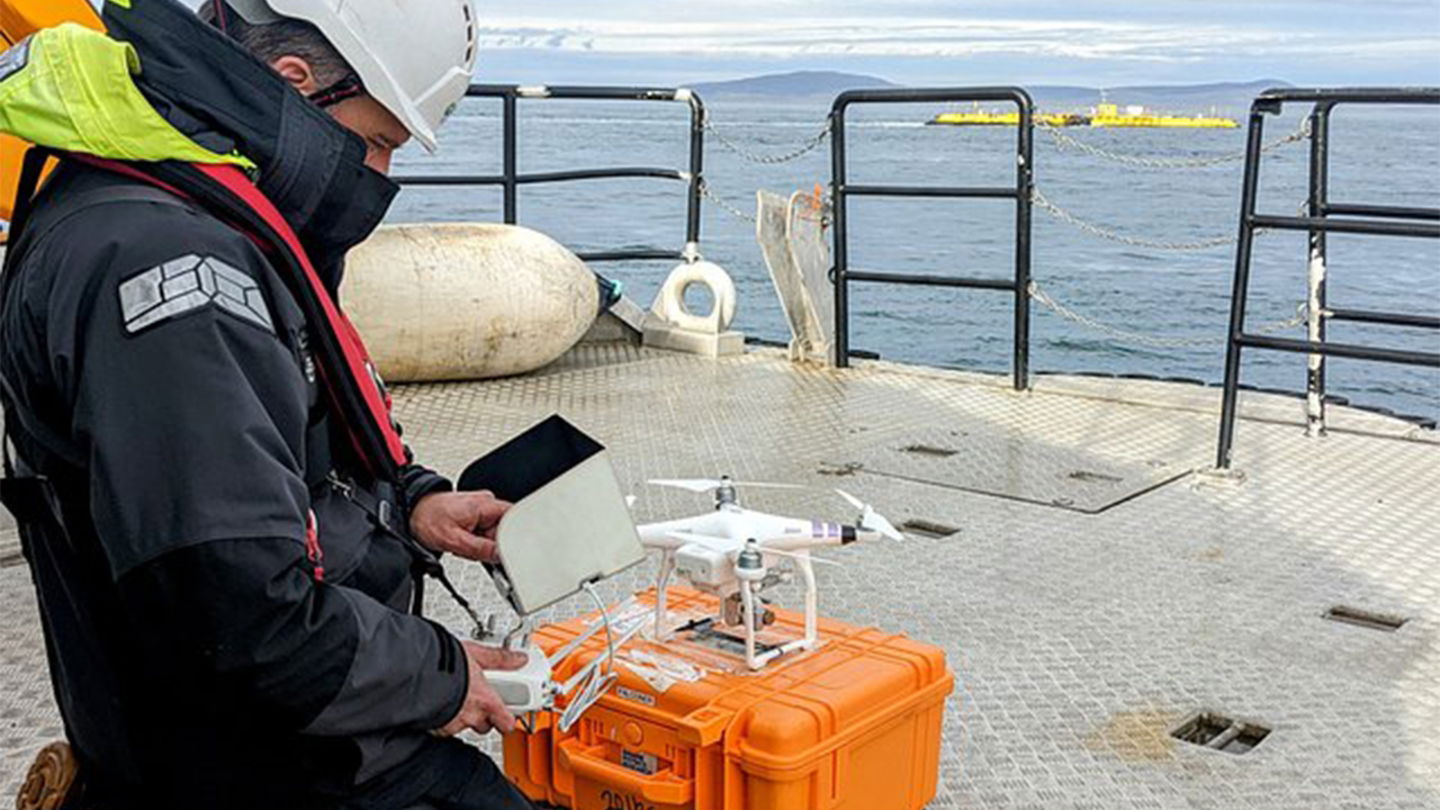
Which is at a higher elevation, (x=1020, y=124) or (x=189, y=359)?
(x=1020, y=124)

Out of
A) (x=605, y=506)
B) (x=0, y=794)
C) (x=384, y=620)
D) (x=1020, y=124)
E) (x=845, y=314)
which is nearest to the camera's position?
(x=384, y=620)

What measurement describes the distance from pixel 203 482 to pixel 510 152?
5798mm

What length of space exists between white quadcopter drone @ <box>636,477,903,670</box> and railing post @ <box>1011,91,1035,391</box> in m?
3.77

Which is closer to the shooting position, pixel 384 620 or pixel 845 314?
pixel 384 620

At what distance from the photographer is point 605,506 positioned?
1958mm

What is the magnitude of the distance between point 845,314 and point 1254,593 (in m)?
3.15

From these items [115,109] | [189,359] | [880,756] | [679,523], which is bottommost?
[880,756]

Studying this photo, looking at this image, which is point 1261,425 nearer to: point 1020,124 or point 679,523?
point 1020,124

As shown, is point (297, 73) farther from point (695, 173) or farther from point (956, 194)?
point (695, 173)

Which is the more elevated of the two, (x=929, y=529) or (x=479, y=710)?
(x=479, y=710)

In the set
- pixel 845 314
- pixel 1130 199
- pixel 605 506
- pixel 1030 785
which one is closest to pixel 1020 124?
pixel 845 314

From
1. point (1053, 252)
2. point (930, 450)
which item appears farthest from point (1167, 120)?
point (930, 450)

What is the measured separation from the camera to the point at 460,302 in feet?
19.8

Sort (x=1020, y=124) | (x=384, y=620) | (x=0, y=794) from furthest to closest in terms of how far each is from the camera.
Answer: (x=1020, y=124) → (x=0, y=794) → (x=384, y=620)
